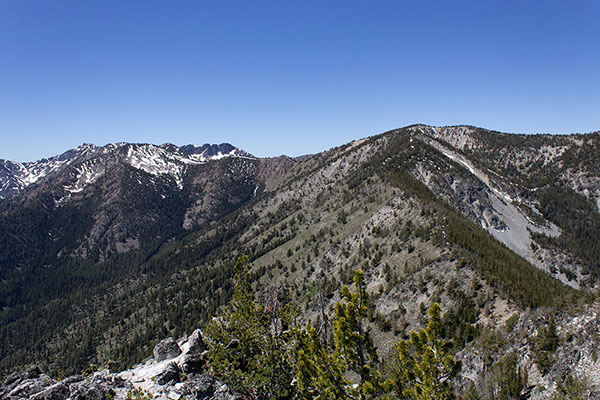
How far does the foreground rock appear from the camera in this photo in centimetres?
2194

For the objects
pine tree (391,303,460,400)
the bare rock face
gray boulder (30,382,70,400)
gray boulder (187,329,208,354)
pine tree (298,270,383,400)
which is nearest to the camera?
pine tree (391,303,460,400)

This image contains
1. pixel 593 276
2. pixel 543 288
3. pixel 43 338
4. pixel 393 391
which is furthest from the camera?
pixel 43 338

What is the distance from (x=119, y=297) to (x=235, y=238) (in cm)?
7333

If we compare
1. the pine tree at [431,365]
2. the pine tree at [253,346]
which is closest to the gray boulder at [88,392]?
the pine tree at [253,346]

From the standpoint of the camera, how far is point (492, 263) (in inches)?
2238

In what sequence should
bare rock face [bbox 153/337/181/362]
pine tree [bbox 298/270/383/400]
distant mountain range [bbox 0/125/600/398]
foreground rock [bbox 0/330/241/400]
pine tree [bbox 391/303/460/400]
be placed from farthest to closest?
1. distant mountain range [bbox 0/125/600/398]
2. bare rock face [bbox 153/337/181/362]
3. foreground rock [bbox 0/330/241/400]
4. pine tree [bbox 298/270/383/400]
5. pine tree [bbox 391/303/460/400]

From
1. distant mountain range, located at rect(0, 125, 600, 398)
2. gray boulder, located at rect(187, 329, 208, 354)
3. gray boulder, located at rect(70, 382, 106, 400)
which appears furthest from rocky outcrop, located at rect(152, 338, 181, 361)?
distant mountain range, located at rect(0, 125, 600, 398)

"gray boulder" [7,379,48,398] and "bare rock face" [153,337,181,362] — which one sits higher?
"gray boulder" [7,379,48,398]

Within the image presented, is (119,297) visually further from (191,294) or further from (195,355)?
(195,355)

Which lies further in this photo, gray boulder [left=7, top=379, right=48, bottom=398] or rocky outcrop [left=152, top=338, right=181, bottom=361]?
rocky outcrop [left=152, top=338, right=181, bottom=361]

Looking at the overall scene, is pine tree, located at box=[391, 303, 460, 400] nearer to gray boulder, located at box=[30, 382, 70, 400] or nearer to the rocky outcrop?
the rocky outcrop

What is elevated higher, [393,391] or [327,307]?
[393,391]

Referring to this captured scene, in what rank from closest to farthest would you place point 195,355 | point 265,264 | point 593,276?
1. point 195,355
2. point 593,276
3. point 265,264

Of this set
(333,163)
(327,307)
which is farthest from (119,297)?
(327,307)
